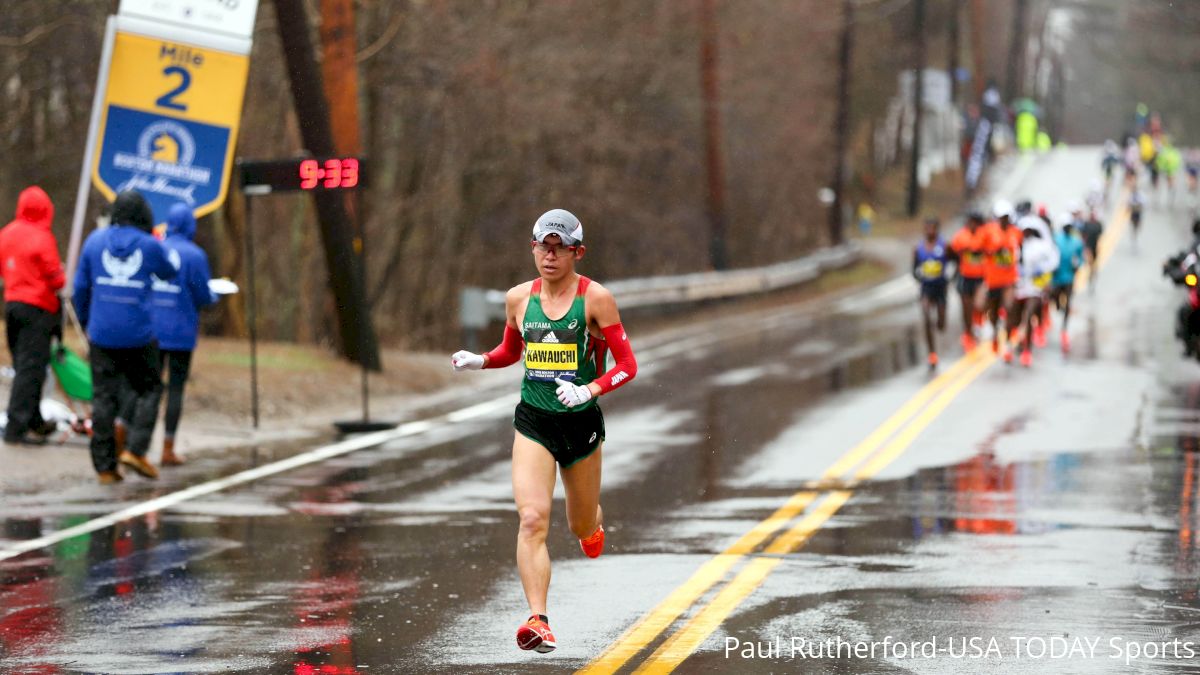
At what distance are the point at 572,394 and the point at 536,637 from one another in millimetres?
989

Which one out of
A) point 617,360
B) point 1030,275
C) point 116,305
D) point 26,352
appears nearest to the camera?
point 617,360

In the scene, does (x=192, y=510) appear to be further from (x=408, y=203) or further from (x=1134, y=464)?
(x=408, y=203)

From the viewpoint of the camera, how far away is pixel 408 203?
3769 cm

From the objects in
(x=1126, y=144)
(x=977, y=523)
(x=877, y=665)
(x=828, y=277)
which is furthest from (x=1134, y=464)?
(x=1126, y=144)

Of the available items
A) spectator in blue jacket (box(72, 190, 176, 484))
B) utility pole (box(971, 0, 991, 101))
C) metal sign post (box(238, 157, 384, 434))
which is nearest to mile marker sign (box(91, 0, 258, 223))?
metal sign post (box(238, 157, 384, 434))

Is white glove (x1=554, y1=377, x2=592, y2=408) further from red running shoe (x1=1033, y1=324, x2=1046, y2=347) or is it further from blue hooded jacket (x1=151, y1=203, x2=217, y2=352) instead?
red running shoe (x1=1033, y1=324, x2=1046, y2=347)

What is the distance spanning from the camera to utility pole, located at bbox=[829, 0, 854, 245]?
172 feet

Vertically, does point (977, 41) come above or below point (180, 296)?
above

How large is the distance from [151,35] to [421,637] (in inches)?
431

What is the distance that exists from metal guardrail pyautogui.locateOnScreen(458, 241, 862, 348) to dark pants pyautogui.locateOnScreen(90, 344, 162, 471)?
11.7 metres

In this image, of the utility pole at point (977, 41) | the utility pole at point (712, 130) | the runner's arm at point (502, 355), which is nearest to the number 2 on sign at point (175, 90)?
the runner's arm at point (502, 355)

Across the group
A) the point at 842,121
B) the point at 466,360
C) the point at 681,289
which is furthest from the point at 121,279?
the point at 842,121

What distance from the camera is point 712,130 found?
144ft

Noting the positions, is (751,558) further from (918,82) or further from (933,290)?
(918,82)
